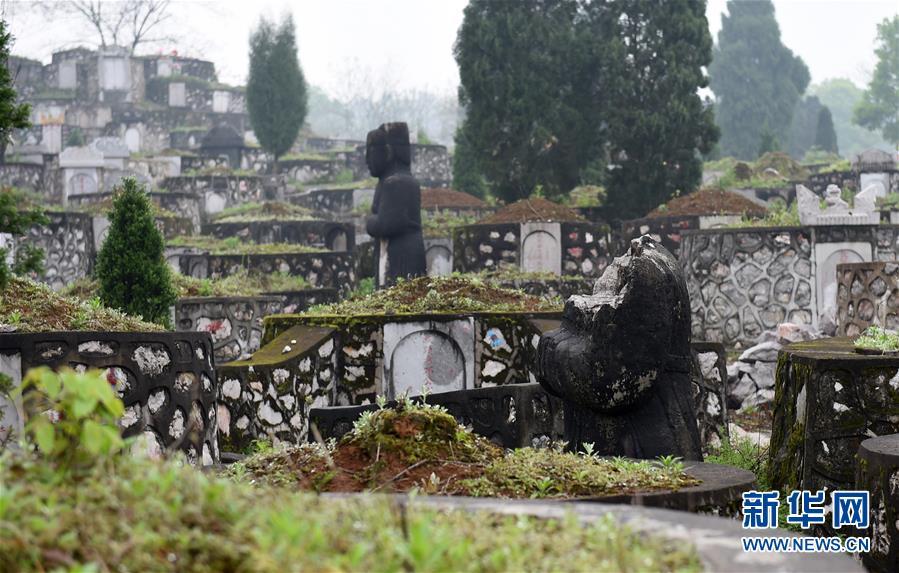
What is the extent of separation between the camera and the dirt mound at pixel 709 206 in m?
29.3

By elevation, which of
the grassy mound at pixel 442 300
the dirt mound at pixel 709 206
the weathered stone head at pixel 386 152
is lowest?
the grassy mound at pixel 442 300

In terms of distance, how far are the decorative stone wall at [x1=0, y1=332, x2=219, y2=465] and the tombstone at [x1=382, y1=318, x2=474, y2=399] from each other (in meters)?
3.35

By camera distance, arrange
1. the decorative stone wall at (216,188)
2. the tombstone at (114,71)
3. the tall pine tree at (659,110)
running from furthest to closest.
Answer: the tombstone at (114,71)
the decorative stone wall at (216,188)
the tall pine tree at (659,110)

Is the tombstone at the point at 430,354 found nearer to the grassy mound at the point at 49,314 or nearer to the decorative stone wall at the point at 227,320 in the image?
the grassy mound at the point at 49,314

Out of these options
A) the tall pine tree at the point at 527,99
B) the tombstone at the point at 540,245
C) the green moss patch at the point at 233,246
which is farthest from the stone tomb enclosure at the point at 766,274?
the tall pine tree at the point at 527,99

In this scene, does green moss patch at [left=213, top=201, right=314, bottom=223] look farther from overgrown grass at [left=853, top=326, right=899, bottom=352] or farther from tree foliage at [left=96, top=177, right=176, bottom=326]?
overgrown grass at [left=853, top=326, right=899, bottom=352]

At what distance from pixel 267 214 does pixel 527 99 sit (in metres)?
7.82

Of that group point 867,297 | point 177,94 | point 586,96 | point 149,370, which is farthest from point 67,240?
point 177,94

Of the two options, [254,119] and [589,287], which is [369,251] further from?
[254,119]

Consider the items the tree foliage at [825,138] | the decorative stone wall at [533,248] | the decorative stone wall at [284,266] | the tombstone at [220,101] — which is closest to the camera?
the decorative stone wall at [284,266]

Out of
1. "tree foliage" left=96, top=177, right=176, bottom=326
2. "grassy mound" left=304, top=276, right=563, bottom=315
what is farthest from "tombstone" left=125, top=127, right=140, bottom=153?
"grassy mound" left=304, top=276, right=563, bottom=315

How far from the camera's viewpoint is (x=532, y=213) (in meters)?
28.7

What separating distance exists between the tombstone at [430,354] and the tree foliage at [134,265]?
16.1 ft

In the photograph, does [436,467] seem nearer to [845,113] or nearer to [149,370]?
[149,370]
